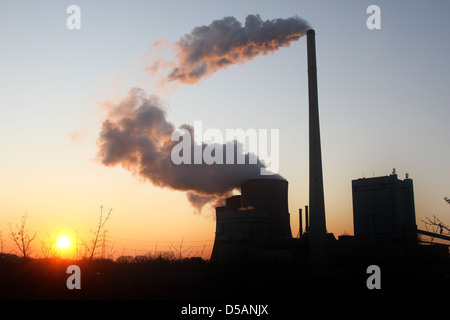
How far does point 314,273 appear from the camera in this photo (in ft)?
64.7

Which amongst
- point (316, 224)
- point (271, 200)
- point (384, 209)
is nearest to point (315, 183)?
point (316, 224)

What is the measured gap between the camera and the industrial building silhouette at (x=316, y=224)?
25.7 m

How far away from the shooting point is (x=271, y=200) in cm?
3300

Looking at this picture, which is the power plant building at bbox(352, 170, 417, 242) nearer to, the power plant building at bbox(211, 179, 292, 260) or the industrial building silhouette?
the industrial building silhouette

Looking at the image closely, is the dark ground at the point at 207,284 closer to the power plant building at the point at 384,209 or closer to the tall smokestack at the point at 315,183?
the tall smokestack at the point at 315,183

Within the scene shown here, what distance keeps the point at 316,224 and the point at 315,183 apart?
2253 mm

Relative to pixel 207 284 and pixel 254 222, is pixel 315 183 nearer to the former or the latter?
pixel 254 222

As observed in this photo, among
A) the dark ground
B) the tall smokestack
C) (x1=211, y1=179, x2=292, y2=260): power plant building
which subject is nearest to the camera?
the dark ground

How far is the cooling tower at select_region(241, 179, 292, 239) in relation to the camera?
108ft

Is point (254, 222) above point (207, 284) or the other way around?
above

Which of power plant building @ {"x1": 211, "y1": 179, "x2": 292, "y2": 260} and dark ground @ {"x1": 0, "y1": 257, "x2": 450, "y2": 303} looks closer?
dark ground @ {"x1": 0, "y1": 257, "x2": 450, "y2": 303}

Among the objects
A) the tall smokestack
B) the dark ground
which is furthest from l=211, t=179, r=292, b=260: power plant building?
the dark ground
